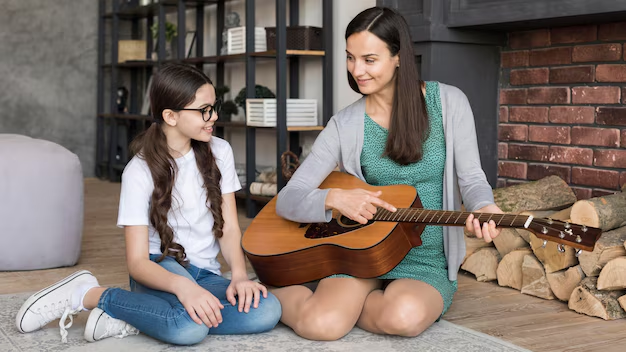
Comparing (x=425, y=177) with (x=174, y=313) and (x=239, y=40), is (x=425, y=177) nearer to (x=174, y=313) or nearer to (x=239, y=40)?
(x=174, y=313)

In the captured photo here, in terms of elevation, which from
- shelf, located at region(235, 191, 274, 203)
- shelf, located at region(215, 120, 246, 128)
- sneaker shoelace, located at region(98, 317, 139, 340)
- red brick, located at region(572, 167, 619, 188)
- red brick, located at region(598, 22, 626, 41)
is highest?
red brick, located at region(598, 22, 626, 41)

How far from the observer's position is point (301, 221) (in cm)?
229

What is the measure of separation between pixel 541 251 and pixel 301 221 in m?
0.90

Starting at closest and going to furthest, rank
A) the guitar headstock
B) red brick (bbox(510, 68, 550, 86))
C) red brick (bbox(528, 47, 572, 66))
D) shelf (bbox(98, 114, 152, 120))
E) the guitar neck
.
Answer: the guitar headstock, the guitar neck, red brick (bbox(528, 47, 572, 66)), red brick (bbox(510, 68, 550, 86)), shelf (bbox(98, 114, 152, 120))

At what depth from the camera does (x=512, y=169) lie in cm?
348

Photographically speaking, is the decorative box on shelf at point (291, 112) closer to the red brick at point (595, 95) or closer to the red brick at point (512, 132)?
the red brick at point (512, 132)

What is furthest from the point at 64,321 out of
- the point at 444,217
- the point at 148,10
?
the point at 148,10

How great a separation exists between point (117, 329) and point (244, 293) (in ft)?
1.17

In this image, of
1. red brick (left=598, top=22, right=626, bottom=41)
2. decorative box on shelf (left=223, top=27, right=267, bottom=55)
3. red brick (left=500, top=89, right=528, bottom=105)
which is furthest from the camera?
decorative box on shelf (left=223, top=27, right=267, bottom=55)

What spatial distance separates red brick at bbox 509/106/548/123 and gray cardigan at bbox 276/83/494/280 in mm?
1054

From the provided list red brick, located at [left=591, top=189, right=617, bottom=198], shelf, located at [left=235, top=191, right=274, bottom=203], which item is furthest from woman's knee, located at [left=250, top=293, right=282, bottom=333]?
shelf, located at [left=235, top=191, right=274, bottom=203]

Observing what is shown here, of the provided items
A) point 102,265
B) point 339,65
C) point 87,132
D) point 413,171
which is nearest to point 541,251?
point 413,171

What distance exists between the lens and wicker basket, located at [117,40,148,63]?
638 centimetres

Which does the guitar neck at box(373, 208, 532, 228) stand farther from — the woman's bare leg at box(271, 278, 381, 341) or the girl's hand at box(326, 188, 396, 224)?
the woman's bare leg at box(271, 278, 381, 341)
